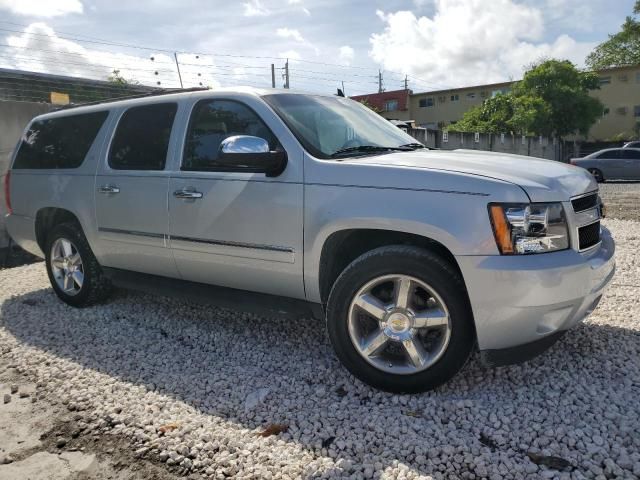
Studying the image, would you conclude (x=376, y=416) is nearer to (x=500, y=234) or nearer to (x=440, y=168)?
(x=500, y=234)

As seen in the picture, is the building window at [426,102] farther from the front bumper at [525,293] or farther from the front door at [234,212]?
the front bumper at [525,293]

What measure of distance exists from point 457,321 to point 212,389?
1551mm

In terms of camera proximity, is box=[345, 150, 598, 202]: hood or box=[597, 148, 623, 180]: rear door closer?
box=[345, 150, 598, 202]: hood

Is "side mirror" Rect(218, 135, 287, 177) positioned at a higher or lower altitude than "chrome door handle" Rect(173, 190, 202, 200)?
higher

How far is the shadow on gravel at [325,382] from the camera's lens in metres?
2.62

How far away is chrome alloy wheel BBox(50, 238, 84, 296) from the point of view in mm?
4898

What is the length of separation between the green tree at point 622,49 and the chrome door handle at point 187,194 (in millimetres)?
64154

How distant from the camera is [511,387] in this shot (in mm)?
3066

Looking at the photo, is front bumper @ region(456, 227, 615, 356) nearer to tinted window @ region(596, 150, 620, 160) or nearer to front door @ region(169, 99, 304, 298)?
front door @ region(169, 99, 304, 298)

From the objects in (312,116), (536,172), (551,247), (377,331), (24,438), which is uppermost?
(312,116)

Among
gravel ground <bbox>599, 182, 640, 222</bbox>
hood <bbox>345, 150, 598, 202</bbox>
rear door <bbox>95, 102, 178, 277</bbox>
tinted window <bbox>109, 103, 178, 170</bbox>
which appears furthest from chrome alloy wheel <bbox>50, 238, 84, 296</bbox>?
gravel ground <bbox>599, 182, 640, 222</bbox>

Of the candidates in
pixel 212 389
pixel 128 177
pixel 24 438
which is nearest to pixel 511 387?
pixel 212 389

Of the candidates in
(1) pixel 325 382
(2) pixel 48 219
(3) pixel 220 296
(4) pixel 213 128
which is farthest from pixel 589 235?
(2) pixel 48 219

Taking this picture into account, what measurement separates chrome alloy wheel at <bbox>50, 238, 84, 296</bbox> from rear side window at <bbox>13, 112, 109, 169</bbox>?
0.76 metres
